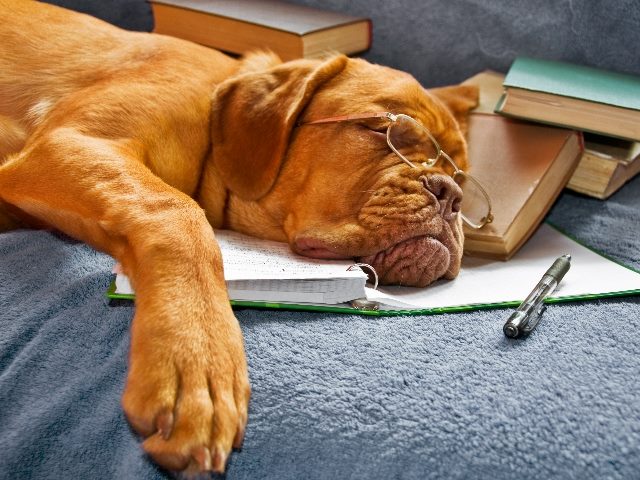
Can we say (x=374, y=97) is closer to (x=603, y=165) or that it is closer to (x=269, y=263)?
(x=269, y=263)

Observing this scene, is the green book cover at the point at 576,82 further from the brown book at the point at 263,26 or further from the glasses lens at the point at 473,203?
the brown book at the point at 263,26

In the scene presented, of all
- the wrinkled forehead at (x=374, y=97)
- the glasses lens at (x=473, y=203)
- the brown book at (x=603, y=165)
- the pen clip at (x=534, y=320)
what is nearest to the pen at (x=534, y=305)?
the pen clip at (x=534, y=320)

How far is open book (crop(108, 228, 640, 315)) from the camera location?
1.50 m

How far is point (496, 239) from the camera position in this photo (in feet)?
6.72

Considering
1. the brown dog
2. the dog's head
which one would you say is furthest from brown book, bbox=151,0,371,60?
the dog's head

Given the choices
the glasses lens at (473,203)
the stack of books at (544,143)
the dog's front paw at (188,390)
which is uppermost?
the dog's front paw at (188,390)

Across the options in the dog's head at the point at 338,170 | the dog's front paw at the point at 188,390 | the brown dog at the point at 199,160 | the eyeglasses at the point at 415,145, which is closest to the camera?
the dog's front paw at the point at 188,390

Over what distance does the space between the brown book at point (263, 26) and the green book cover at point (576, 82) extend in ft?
2.32

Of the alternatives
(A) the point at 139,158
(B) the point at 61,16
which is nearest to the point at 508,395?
(A) the point at 139,158

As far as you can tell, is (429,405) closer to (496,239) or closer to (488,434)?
(488,434)

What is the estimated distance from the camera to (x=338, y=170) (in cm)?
198

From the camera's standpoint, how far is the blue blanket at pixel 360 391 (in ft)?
3.80

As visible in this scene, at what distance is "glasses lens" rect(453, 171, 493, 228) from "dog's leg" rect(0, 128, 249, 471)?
36.5 inches

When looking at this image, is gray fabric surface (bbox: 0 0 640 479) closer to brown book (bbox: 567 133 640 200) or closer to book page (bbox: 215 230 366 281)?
book page (bbox: 215 230 366 281)
